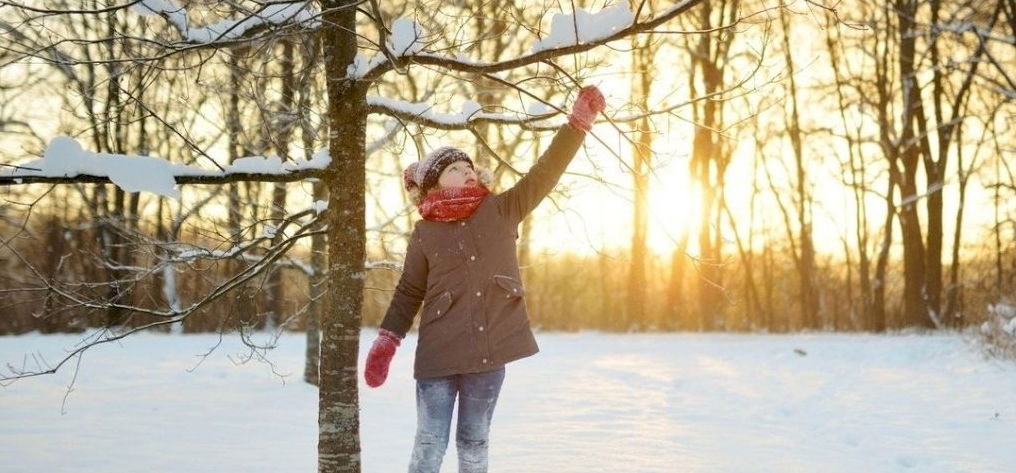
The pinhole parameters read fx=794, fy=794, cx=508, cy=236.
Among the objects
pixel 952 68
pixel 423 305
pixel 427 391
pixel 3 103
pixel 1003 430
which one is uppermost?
pixel 952 68

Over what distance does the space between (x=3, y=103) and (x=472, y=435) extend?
17.0 metres

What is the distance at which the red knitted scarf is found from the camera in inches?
125

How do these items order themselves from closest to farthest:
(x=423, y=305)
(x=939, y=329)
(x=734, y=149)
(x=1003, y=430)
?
(x=423, y=305) < (x=1003, y=430) < (x=939, y=329) < (x=734, y=149)

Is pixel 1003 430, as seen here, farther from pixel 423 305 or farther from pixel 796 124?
pixel 796 124

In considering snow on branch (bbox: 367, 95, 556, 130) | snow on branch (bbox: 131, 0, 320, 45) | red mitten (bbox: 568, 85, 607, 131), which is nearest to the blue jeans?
red mitten (bbox: 568, 85, 607, 131)

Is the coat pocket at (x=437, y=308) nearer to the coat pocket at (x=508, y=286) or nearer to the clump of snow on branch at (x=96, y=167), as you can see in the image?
the coat pocket at (x=508, y=286)

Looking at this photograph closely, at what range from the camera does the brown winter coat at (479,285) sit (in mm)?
3092

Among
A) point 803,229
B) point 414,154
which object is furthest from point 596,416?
point 803,229

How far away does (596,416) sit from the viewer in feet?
22.3

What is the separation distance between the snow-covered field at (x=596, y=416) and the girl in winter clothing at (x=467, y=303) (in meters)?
1.60

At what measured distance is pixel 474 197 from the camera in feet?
10.5

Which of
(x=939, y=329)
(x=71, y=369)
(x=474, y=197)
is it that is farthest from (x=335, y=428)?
(x=939, y=329)

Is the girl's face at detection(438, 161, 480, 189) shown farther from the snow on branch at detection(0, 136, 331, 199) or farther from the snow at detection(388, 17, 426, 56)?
the snow on branch at detection(0, 136, 331, 199)

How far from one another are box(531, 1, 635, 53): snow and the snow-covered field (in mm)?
2532
